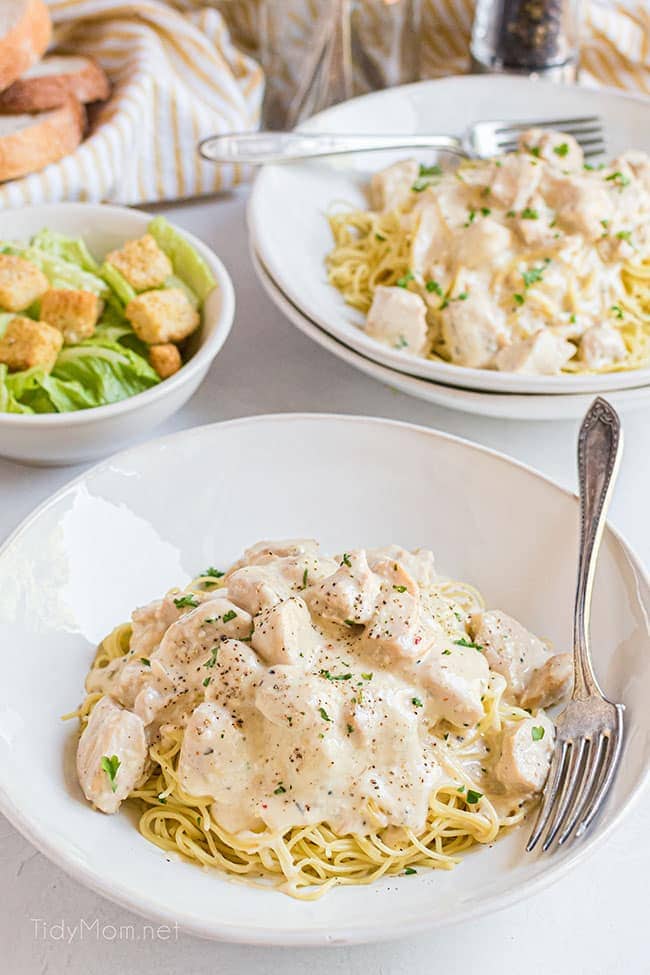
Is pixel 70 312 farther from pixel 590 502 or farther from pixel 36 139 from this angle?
pixel 590 502

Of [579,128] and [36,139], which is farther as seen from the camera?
[579,128]

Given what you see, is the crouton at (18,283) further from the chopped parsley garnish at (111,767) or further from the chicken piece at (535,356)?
the chopped parsley garnish at (111,767)

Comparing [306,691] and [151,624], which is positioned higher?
[306,691]

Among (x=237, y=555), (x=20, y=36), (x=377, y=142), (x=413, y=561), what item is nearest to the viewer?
(x=413, y=561)

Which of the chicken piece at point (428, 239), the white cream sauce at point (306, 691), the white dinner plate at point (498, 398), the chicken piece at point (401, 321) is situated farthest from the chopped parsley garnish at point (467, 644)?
the chicken piece at point (428, 239)

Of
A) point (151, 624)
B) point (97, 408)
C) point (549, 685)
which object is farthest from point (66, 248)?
point (549, 685)

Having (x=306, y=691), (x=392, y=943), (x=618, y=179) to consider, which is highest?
(x=618, y=179)

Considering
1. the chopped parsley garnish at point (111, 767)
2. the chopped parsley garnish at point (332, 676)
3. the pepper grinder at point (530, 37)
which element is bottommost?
the chopped parsley garnish at point (111, 767)
